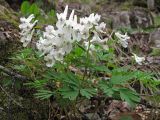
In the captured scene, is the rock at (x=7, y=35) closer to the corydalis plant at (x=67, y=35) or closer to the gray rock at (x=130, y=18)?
the corydalis plant at (x=67, y=35)

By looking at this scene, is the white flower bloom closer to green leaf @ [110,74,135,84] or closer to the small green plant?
the small green plant

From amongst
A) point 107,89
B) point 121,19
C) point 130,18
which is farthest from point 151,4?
point 107,89

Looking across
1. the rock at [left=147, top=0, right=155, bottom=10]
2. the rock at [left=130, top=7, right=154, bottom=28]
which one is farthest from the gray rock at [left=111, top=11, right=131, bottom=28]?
the rock at [left=147, top=0, right=155, bottom=10]

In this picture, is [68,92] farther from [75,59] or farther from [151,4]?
[151,4]

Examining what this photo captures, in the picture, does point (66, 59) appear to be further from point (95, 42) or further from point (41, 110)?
point (41, 110)

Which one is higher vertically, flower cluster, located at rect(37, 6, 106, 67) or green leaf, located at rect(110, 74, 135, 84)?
flower cluster, located at rect(37, 6, 106, 67)

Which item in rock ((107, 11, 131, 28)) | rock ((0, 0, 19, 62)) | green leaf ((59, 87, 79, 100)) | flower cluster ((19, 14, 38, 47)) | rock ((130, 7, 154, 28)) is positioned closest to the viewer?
green leaf ((59, 87, 79, 100))

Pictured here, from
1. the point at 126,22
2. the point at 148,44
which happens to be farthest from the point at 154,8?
the point at 148,44
